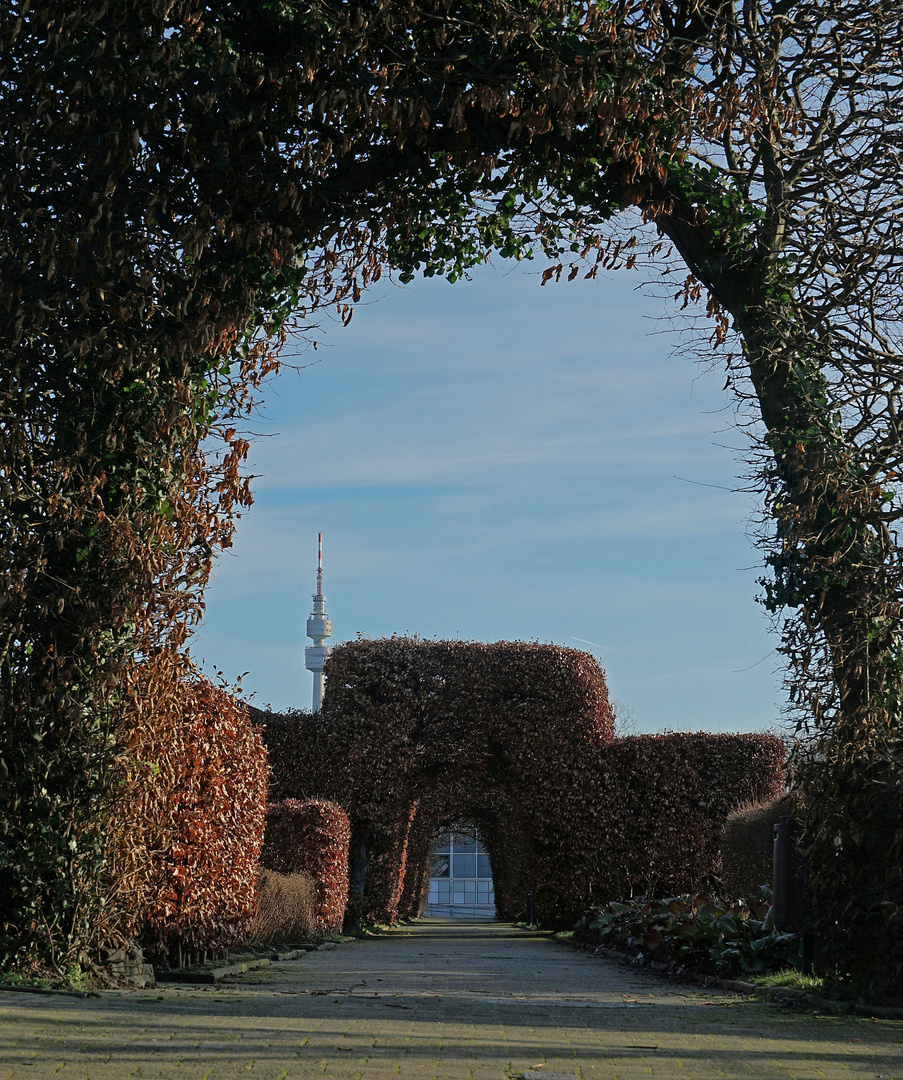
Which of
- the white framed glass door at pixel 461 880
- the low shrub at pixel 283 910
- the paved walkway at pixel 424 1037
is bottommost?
the white framed glass door at pixel 461 880

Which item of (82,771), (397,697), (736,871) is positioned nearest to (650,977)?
(82,771)

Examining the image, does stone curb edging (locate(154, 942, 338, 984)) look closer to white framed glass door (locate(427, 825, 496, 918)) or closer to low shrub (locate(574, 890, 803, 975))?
low shrub (locate(574, 890, 803, 975))

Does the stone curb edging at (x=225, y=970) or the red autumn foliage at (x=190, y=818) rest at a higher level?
the red autumn foliage at (x=190, y=818)

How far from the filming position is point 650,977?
8.94m

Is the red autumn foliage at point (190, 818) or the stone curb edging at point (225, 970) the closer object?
the red autumn foliage at point (190, 818)

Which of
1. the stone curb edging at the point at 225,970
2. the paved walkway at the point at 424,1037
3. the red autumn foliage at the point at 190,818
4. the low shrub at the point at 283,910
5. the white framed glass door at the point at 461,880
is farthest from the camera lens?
the white framed glass door at the point at 461,880

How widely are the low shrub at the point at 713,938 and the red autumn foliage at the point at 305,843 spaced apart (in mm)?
4789

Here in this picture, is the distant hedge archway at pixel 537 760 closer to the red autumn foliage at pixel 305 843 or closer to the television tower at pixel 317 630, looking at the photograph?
the red autumn foliage at pixel 305 843

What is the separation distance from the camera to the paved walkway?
378cm

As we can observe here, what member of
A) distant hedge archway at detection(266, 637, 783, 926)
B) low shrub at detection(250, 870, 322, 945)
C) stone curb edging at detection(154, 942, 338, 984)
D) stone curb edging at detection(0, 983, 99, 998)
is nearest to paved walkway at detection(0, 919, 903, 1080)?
stone curb edging at detection(0, 983, 99, 998)

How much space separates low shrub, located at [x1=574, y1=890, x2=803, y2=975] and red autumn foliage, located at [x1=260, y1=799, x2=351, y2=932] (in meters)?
4.79

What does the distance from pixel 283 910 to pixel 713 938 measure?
5.14m

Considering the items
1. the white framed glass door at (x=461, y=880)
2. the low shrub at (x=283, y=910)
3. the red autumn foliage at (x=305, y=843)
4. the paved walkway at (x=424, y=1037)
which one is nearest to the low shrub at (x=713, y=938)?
the paved walkway at (x=424, y=1037)

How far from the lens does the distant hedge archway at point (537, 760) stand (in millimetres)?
17594
